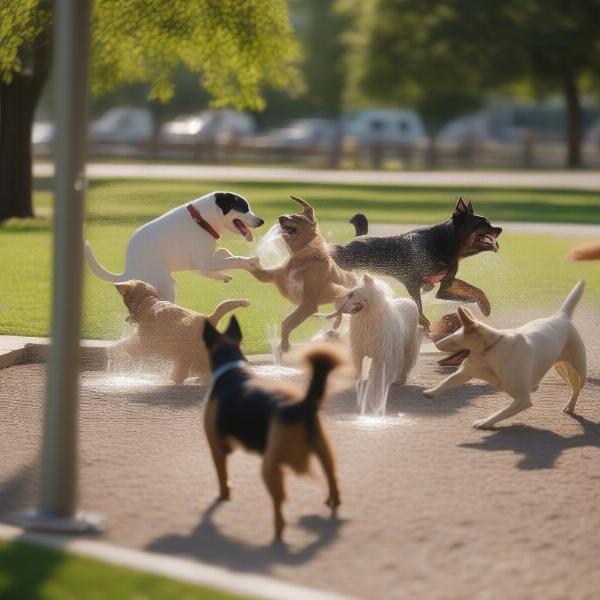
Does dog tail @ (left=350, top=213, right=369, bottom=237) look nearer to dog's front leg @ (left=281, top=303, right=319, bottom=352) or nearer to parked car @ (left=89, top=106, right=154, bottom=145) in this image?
dog's front leg @ (left=281, top=303, right=319, bottom=352)

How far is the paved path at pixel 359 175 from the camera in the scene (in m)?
36.7

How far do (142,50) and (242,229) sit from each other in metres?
11.6

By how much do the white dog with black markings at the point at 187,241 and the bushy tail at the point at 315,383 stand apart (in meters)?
3.97

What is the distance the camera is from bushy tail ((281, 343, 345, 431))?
18.0ft

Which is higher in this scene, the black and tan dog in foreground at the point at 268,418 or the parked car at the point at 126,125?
the parked car at the point at 126,125

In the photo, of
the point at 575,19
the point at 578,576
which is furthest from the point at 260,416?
the point at 575,19

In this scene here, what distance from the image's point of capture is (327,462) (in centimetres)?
578

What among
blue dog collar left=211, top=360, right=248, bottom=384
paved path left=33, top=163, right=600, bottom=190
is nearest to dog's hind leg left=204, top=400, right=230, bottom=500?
blue dog collar left=211, top=360, right=248, bottom=384

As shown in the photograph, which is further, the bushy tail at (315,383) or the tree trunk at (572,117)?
the tree trunk at (572,117)

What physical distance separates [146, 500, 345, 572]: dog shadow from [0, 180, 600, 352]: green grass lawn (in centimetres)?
469

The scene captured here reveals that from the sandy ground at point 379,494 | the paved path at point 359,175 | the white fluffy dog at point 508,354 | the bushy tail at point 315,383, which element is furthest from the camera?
the paved path at point 359,175

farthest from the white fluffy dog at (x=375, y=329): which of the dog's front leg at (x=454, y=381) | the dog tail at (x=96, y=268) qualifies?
the dog tail at (x=96, y=268)

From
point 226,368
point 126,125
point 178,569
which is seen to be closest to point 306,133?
point 126,125

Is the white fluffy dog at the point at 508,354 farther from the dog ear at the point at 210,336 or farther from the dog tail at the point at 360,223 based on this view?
the dog tail at the point at 360,223
